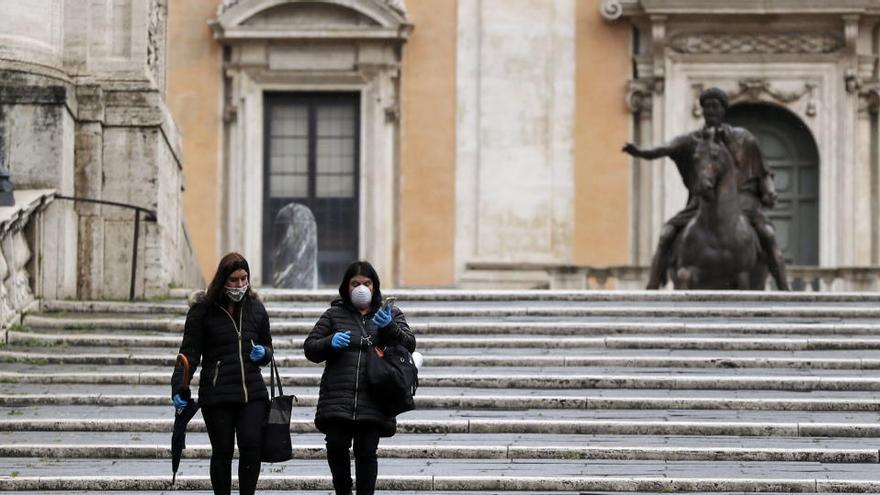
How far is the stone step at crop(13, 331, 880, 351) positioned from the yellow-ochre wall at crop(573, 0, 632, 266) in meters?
13.6

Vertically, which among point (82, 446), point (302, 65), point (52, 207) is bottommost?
point (82, 446)

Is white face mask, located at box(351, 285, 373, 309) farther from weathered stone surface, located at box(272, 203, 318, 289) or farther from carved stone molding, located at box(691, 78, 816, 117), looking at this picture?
carved stone molding, located at box(691, 78, 816, 117)

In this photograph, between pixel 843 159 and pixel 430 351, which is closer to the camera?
pixel 430 351

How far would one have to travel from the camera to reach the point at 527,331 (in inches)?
795

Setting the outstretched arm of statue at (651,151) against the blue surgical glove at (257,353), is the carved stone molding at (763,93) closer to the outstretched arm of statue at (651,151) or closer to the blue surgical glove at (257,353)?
the outstretched arm of statue at (651,151)

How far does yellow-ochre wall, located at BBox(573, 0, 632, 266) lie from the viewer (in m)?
33.4

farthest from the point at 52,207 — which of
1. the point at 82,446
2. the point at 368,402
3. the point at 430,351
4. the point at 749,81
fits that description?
the point at 749,81

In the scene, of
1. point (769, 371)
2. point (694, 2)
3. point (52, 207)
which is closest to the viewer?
point (769, 371)

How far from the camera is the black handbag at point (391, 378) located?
13.6m

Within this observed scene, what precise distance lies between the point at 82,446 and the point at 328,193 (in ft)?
58.5

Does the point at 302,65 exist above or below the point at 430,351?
above

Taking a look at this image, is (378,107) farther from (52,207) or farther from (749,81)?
(52,207)

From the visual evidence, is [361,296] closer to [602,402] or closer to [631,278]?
[602,402]

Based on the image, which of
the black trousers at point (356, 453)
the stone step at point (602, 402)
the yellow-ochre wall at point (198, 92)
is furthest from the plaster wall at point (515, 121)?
the black trousers at point (356, 453)
